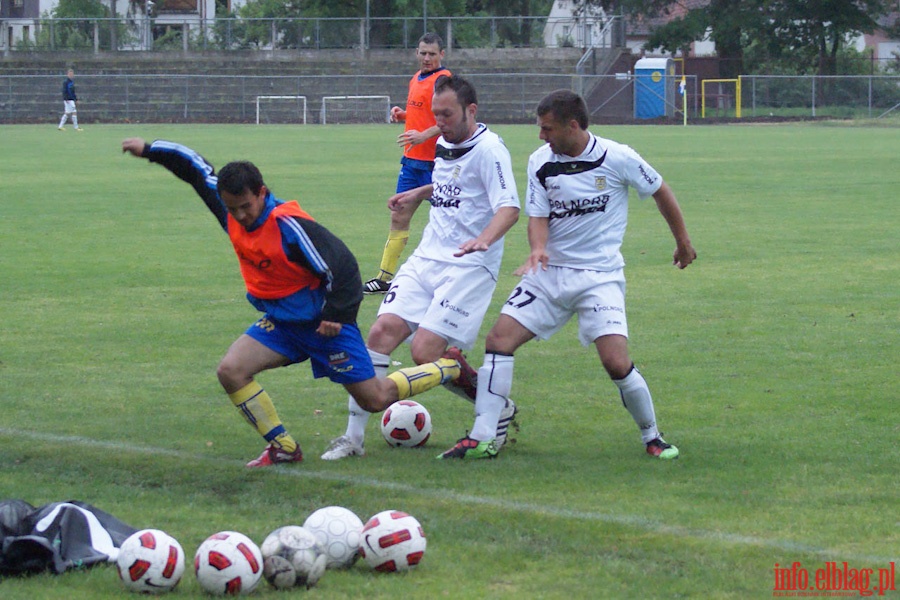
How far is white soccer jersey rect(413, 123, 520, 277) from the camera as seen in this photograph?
6.69m

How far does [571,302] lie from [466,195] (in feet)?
3.06

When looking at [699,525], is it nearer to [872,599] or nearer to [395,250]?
[872,599]

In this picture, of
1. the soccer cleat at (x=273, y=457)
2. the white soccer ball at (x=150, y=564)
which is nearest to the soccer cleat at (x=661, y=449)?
the soccer cleat at (x=273, y=457)

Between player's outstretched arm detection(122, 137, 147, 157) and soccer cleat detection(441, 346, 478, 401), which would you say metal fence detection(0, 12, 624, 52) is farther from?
player's outstretched arm detection(122, 137, 147, 157)

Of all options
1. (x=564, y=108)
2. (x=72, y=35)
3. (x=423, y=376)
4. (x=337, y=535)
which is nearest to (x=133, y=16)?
(x=72, y=35)

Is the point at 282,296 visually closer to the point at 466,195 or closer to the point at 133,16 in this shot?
the point at 466,195

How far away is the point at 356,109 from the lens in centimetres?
5062

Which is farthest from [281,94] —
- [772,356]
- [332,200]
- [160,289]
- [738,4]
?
[772,356]

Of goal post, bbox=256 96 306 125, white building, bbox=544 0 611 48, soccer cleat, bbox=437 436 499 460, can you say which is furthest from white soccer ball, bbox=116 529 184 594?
white building, bbox=544 0 611 48

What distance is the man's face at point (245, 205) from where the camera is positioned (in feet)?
18.1

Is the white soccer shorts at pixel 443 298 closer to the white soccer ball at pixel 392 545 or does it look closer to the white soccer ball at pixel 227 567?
the white soccer ball at pixel 392 545

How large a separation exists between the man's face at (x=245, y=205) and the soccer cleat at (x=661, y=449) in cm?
230

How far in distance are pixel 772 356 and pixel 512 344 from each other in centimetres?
303

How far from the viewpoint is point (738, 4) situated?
62.0 metres
